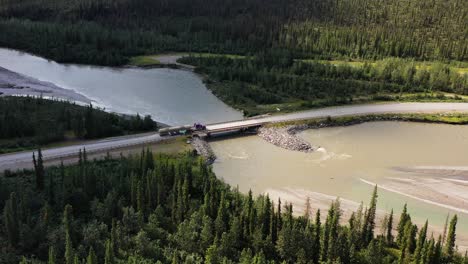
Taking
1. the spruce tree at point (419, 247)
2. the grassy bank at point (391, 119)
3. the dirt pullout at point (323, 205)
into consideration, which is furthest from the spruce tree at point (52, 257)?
the grassy bank at point (391, 119)

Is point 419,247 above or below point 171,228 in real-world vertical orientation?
above

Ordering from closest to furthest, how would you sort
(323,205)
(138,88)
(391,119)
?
(323,205)
(391,119)
(138,88)

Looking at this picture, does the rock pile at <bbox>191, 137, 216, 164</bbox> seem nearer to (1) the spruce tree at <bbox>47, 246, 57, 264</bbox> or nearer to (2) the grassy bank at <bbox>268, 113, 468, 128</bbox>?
(2) the grassy bank at <bbox>268, 113, 468, 128</bbox>

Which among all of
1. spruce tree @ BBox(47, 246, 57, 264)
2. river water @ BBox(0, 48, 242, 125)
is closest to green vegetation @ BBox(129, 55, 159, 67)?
river water @ BBox(0, 48, 242, 125)

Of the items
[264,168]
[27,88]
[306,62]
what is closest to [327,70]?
[306,62]

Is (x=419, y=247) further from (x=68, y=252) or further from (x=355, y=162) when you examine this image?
(x=68, y=252)

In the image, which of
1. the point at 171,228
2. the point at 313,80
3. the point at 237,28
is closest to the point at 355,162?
the point at 171,228
